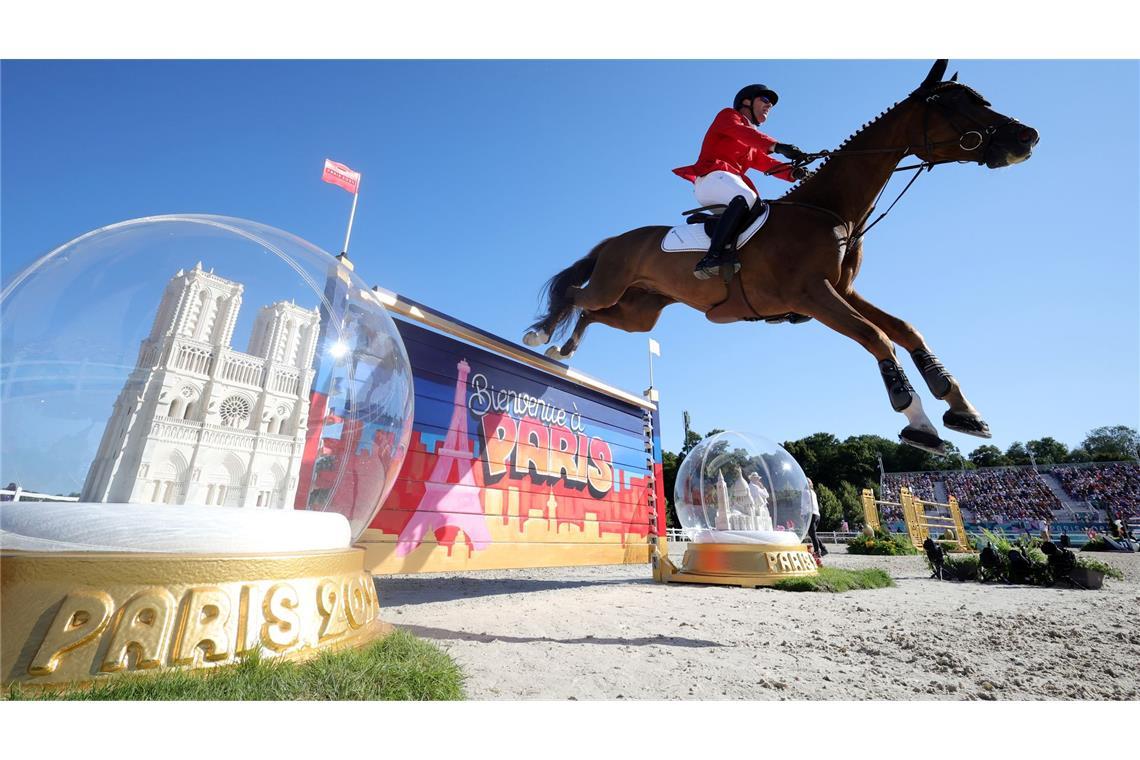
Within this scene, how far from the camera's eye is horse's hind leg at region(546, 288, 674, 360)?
6555 millimetres

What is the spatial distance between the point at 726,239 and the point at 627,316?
2.11 m

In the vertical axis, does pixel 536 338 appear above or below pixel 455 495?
above

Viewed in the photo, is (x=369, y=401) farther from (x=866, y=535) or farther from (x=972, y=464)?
(x=972, y=464)

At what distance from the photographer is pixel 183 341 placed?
208 centimetres

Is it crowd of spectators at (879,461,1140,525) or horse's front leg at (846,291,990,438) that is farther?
crowd of spectators at (879,461,1140,525)

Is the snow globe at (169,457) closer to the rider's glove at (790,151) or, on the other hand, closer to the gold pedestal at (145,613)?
the gold pedestal at (145,613)

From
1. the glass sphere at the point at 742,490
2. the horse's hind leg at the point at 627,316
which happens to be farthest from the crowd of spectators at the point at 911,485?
the horse's hind leg at the point at 627,316

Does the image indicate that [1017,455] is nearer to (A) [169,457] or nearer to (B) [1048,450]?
(B) [1048,450]

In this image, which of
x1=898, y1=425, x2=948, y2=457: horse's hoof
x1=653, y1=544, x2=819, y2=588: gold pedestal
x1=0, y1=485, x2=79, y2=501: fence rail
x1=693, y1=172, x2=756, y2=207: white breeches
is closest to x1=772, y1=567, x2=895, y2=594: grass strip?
x1=653, y1=544, x2=819, y2=588: gold pedestal

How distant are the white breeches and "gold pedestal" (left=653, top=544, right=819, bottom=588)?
4932 millimetres

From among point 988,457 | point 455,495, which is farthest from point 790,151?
point 988,457

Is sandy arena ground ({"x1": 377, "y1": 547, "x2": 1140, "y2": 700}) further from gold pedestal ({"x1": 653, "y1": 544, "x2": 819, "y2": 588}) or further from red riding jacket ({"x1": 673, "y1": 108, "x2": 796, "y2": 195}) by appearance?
red riding jacket ({"x1": 673, "y1": 108, "x2": 796, "y2": 195})

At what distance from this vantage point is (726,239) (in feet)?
15.5

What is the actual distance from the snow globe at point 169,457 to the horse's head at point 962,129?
5124mm
